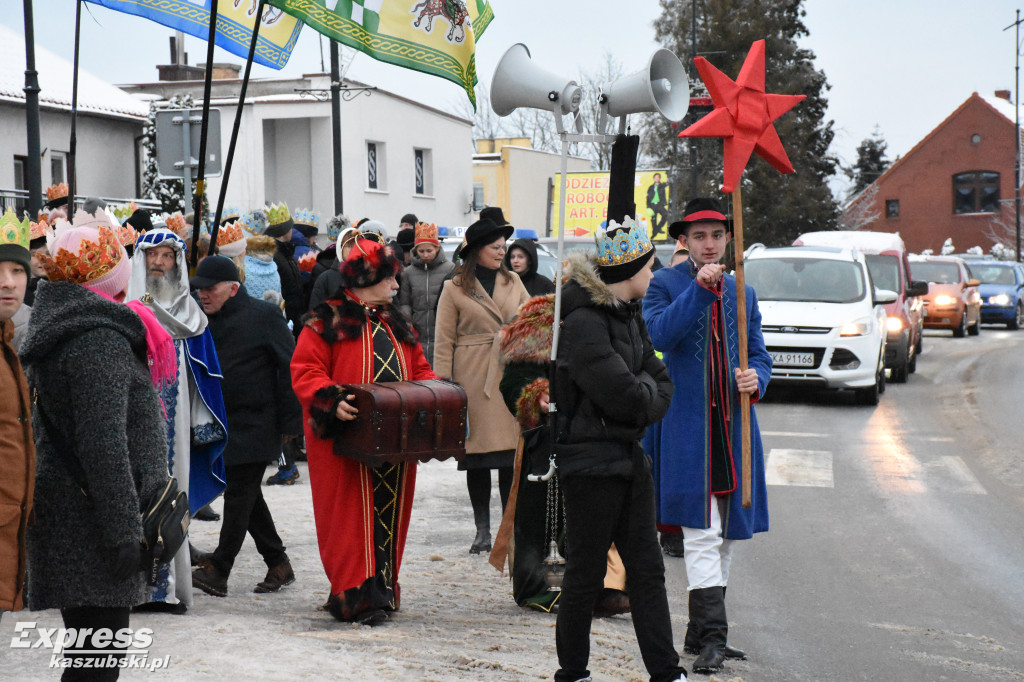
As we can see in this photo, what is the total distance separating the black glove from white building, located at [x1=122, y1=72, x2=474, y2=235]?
1158 inches

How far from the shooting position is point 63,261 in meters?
3.80

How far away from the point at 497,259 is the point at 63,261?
4.10 meters

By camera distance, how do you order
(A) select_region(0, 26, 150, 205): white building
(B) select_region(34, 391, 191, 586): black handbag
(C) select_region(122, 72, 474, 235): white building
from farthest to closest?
(C) select_region(122, 72, 474, 235): white building
(A) select_region(0, 26, 150, 205): white building
(B) select_region(34, 391, 191, 586): black handbag

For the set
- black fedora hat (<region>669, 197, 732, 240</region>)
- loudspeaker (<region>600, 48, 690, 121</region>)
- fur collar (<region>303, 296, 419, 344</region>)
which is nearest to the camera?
loudspeaker (<region>600, 48, 690, 121</region>)

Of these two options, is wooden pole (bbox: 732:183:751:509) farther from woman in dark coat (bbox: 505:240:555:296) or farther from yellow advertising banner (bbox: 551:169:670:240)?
yellow advertising banner (bbox: 551:169:670:240)

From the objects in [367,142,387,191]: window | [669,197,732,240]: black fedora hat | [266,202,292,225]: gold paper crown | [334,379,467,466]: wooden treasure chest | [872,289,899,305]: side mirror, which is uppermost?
[367,142,387,191]: window


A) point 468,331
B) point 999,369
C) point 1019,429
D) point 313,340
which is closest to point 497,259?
point 468,331

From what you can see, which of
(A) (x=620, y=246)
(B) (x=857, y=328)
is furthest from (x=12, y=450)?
(B) (x=857, y=328)

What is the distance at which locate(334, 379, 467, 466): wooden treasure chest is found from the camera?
578cm

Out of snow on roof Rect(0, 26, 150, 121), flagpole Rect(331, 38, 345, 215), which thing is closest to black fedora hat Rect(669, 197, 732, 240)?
flagpole Rect(331, 38, 345, 215)

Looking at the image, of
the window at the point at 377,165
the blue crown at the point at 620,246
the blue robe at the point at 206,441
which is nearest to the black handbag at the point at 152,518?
the blue crown at the point at 620,246

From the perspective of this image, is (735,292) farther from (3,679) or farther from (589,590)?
(3,679)

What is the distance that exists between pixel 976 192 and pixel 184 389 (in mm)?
78080

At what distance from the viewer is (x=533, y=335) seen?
6.02m
